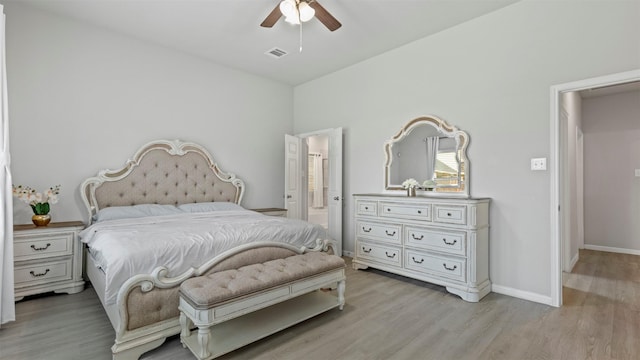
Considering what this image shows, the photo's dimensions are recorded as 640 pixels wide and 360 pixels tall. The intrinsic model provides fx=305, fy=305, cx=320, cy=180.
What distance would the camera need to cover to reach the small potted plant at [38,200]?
2975 millimetres

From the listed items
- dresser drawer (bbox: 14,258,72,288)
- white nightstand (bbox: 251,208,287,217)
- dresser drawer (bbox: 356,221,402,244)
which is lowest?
dresser drawer (bbox: 14,258,72,288)

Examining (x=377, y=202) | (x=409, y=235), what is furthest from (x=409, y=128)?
(x=409, y=235)

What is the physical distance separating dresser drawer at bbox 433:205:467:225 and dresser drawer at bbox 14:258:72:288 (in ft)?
12.5

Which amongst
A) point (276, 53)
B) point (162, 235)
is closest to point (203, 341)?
point (162, 235)

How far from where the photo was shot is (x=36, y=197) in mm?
3023

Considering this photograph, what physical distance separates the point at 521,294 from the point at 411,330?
144 cm

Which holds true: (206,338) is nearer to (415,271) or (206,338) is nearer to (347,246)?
(415,271)

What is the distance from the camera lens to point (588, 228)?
5262 millimetres

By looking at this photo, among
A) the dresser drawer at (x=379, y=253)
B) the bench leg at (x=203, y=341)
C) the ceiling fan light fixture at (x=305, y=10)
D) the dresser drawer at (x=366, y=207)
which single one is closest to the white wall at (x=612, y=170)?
the dresser drawer at (x=379, y=253)

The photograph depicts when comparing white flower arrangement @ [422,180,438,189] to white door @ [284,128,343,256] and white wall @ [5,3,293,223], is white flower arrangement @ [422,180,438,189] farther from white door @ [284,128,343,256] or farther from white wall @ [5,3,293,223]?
white wall @ [5,3,293,223]

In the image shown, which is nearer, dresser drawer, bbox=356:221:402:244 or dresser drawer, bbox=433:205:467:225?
dresser drawer, bbox=433:205:467:225

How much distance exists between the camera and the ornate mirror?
346 centimetres

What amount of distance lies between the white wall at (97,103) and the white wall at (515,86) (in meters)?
2.68

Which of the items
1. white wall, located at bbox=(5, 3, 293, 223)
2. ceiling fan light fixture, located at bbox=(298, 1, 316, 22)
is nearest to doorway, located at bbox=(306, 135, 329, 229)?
white wall, located at bbox=(5, 3, 293, 223)
